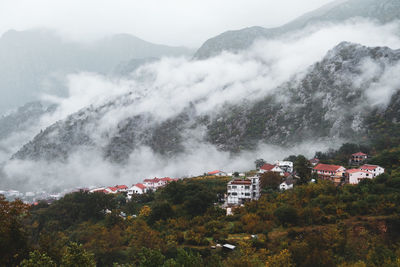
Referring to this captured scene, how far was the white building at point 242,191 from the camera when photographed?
155ft

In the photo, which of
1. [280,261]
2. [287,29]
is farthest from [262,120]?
[287,29]

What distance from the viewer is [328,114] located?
94.4m

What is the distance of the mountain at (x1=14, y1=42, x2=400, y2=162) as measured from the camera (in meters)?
92.4

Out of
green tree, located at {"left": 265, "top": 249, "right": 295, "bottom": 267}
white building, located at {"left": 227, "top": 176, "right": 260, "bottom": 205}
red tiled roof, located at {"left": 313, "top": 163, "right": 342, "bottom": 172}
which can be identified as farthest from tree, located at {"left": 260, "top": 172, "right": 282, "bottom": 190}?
green tree, located at {"left": 265, "top": 249, "right": 295, "bottom": 267}

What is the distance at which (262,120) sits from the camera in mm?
111125

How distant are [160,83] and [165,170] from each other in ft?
253

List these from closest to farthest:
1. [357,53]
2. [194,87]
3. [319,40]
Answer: [357,53] < [194,87] < [319,40]

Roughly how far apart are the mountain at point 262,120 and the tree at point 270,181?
125 ft

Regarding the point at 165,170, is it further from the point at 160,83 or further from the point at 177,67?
the point at 177,67

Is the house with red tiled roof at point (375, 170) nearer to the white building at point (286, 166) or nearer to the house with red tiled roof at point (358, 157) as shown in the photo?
the house with red tiled roof at point (358, 157)

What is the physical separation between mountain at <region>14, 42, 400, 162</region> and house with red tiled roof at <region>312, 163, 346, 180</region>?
2949cm

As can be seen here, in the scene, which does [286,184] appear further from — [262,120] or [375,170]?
[262,120]

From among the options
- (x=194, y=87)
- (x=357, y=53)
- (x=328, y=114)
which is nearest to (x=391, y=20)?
(x=357, y=53)

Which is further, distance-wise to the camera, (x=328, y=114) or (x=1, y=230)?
(x=328, y=114)
